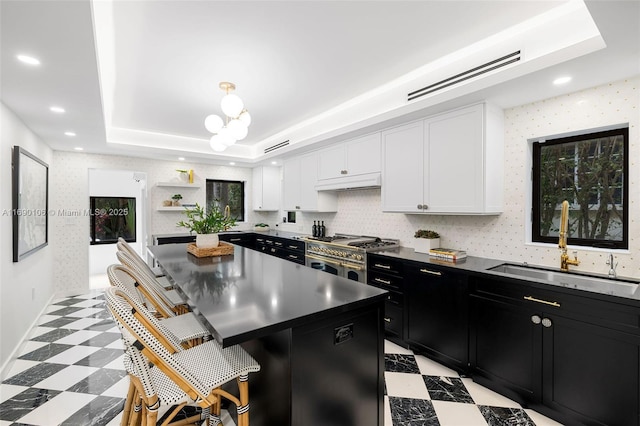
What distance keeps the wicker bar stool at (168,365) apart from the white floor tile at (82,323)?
2.80 m

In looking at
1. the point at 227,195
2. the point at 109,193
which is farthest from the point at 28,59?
the point at 109,193

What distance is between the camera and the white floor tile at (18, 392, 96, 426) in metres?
2.02

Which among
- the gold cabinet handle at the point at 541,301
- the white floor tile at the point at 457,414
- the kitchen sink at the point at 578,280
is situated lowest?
the white floor tile at the point at 457,414

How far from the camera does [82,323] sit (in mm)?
3709

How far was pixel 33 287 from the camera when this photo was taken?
3598 millimetres

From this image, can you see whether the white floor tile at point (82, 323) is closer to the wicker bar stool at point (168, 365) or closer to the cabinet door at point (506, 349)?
the wicker bar stool at point (168, 365)

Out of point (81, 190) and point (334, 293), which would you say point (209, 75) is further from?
point (81, 190)

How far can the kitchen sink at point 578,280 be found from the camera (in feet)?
6.47

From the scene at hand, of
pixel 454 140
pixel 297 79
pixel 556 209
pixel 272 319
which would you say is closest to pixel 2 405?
pixel 272 319

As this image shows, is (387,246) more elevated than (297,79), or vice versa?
(297,79)

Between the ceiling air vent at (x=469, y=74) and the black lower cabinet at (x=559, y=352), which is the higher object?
the ceiling air vent at (x=469, y=74)

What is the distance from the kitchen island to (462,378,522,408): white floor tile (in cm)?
108

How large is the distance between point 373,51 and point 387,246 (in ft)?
7.14

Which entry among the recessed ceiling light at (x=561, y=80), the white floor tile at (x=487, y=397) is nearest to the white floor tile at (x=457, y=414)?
the white floor tile at (x=487, y=397)
